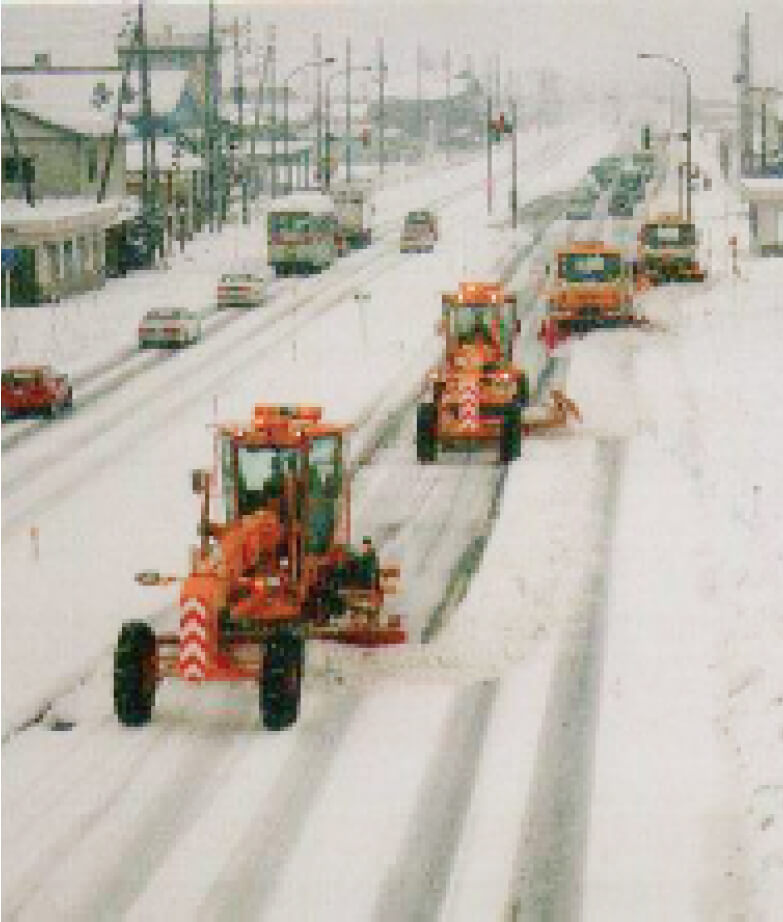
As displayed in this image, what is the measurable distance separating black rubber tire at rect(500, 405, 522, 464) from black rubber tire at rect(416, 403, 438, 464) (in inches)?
54.6

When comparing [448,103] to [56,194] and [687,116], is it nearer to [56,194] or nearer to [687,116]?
[687,116]

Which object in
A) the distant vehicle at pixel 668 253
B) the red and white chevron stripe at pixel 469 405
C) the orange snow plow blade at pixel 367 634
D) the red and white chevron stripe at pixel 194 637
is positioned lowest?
the orange snow plow blade at pixel 367 634

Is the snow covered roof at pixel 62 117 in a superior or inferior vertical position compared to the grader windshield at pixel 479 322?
superior

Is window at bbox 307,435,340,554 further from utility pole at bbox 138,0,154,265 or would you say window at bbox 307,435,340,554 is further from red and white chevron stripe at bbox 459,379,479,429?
utility pole at bbox 138,0,154,265

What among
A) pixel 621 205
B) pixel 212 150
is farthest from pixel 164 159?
pixel 621 205

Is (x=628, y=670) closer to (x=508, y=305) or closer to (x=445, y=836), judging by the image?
(x=445, y=836)

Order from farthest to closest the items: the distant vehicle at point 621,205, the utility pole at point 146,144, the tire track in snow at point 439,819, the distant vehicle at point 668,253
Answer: the distant vehicle at point 621,205
the utility pole at point 146,144
the distant vehicle at point 668,253
the tire track in snow at point 439,819

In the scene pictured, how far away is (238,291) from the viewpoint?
191ft

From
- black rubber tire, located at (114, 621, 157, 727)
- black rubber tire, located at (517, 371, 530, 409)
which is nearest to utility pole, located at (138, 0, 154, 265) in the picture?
black rubber tire, located at (517, 371, 530, 409)

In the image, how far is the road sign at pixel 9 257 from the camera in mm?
59688

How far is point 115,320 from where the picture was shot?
56.5 metres

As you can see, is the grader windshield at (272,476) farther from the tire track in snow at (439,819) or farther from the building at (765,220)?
the building at (765,220)

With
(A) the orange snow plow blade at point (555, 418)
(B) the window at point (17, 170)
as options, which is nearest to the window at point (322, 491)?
(A) the orange snow plow blade at point (555, 418)

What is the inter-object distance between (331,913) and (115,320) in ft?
143
